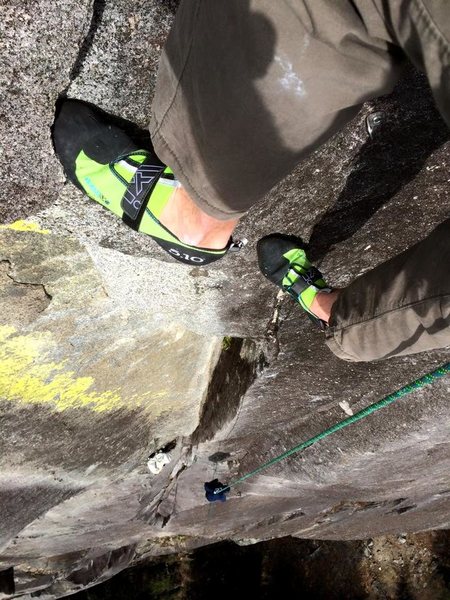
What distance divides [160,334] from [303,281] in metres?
0.83

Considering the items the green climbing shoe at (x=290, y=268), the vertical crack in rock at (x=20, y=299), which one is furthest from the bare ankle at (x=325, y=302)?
the vertical crack in rock at (x=20, y=299)

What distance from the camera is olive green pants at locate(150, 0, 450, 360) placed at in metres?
1.03

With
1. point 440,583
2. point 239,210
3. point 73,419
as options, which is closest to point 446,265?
point 239,210

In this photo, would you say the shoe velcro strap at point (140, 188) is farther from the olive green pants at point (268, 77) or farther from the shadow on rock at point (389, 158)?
the shadow on rock at point (389, 158)

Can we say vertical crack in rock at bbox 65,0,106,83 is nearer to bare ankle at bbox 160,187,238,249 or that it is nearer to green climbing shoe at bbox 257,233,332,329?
bare ankle at bbox 160,187,238,249

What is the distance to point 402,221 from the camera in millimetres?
2133

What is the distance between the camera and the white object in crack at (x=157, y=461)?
12.5 feet

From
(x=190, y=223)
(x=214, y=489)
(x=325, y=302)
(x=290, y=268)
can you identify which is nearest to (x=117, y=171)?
(x=190, y=223)

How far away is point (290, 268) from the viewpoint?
2199mm

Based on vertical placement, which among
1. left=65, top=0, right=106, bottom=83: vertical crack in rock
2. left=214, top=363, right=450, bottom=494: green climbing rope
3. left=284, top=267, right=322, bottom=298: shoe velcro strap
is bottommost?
left=214, top=363, right=450, bottom=494: green climbing rope

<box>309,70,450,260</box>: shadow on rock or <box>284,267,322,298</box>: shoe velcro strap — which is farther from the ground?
<box>309,70,450,260</box>: shadow on rock

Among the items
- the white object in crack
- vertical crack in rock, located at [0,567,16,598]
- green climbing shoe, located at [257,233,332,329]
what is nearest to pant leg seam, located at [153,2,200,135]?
green climbing shoe, located at [257,233,332,329]

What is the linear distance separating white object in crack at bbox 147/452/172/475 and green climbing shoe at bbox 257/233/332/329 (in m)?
1.92

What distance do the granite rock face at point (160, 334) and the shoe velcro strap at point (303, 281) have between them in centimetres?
11
